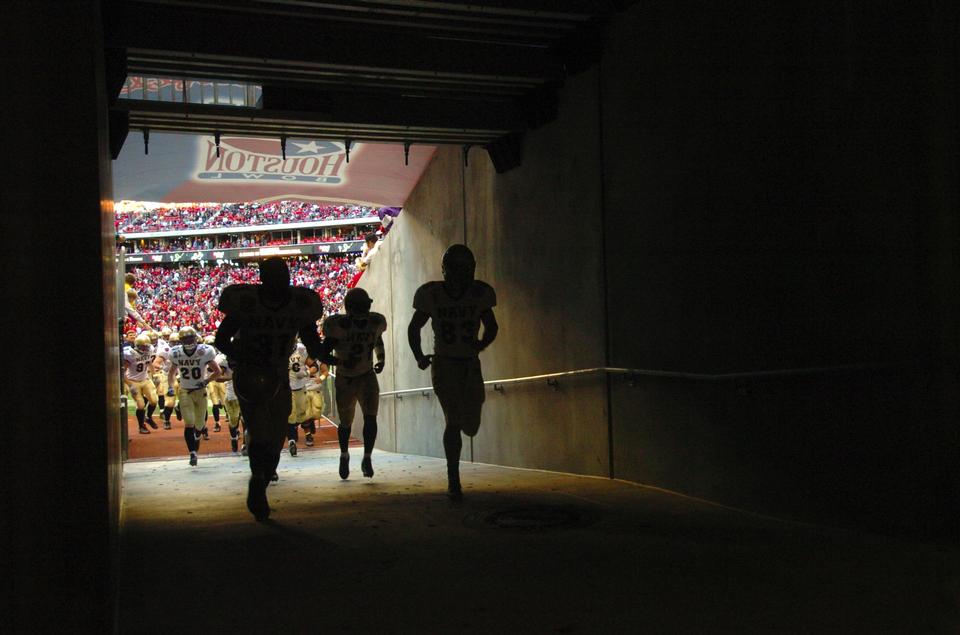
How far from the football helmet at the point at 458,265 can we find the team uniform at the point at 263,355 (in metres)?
1.28

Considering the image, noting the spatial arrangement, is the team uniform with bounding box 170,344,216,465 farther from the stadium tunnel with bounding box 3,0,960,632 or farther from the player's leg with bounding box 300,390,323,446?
the stadium tunnel with bounding box 3,0,960,632

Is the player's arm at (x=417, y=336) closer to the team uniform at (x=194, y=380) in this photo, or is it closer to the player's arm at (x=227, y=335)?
the player's arm at (x=227, y=335)

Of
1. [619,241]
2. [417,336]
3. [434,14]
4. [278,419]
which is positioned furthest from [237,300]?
[619,241]

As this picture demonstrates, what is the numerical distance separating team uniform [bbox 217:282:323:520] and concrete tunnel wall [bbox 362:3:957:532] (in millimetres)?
2888

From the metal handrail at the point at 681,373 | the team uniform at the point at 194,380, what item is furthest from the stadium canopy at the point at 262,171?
the metal handrail at the point at 681,373

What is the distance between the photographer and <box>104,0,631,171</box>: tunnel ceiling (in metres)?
7.77

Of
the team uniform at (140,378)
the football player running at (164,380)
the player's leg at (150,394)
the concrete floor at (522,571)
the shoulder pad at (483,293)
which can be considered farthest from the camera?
the football player running at (164,380)

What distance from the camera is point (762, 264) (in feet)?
19.8

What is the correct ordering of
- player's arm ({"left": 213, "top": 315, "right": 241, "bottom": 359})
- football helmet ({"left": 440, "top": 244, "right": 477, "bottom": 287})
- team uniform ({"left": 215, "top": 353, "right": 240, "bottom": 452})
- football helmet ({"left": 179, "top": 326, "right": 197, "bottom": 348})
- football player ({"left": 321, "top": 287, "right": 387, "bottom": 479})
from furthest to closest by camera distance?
team uniform ({"left": 215, "top": 353, "right": 240, "bottom": 452}) < football helmet ({"left": 179, "top": 326, "right": 197, "bottom": 348}) < football player ({"left": 321, "top": 287, "right": 387, "bottom": 479}) < football helmet ({"left": 440, "top": 244, "right": 477, "bottom": 287}) < player's arm ({"left": 213, "top": 315, "right": 241, "bottom": 359})

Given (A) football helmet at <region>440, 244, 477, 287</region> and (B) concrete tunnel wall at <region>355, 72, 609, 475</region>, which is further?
(B) concrete tunnel wall at <region>355, 72, 609, 475</region>

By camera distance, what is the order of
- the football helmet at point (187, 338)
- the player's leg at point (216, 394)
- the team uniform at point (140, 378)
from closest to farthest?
1. the football helmet at point (187, 338)
2. the team uniform at point (140, 378)
3. the player's leg at point (216, 394)

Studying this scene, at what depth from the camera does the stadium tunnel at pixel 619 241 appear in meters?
2.20

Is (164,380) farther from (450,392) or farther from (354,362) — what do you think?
(450,392)

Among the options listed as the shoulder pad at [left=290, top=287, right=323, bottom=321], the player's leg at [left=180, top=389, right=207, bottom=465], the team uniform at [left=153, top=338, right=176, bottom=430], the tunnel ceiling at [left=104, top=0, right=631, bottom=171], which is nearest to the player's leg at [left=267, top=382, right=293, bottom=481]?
the shoulder pad at [left=290, top=287, right=323, bottom=321]
